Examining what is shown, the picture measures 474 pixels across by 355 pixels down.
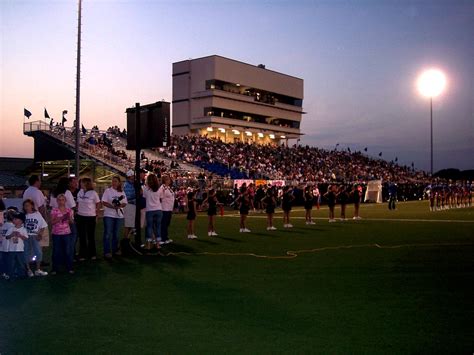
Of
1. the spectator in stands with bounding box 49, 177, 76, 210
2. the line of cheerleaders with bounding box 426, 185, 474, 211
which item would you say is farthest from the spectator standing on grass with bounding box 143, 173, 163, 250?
the line of cheerleaders with bounding box 426, 185, 474, 211

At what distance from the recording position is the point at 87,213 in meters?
11.7

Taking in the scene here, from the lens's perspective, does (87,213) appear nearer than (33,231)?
No

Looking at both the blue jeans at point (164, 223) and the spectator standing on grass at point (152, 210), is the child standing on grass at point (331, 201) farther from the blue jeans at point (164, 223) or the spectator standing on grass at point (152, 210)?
the spectator standing on grass at point (152, 210)

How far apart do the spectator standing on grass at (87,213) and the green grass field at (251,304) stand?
51cm

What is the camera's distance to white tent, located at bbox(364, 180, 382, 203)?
148 ft

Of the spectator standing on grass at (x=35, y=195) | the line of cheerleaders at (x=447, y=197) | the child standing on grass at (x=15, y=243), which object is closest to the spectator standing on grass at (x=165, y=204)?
the spectator standing on grass at (x=35, y=195)

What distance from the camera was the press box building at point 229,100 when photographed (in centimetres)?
6216

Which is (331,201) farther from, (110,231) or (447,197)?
(447,197)

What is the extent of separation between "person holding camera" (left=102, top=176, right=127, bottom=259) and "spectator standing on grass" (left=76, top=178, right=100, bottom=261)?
0.82 ft

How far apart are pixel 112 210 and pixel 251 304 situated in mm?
5460

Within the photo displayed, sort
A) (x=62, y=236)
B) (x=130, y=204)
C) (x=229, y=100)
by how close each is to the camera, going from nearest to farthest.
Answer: (x=62, y=236)
(x=130, y=204)
(x=229, y=100)

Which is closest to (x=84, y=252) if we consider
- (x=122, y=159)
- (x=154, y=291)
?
(x=154, y=291)

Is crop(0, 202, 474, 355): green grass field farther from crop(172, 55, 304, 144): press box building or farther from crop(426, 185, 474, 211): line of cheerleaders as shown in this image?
crop(172, 55, 304, 144): press box building

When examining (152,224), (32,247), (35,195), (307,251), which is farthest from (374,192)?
(32,247)
